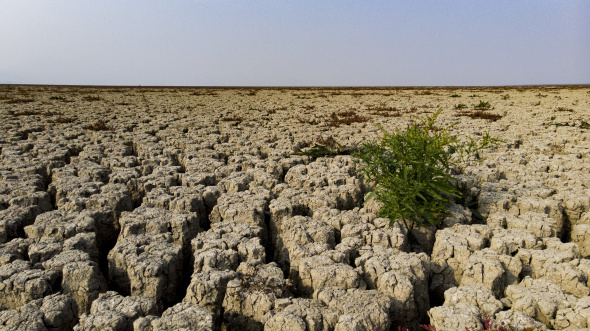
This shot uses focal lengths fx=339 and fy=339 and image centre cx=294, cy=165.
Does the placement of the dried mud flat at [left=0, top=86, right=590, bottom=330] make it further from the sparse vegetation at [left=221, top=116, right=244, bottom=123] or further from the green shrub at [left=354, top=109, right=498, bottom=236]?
the sparse vegetation at [left=221, top=116, right=244, bottom=123]

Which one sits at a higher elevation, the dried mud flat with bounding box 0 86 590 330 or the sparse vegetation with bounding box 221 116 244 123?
the sparse vegetation with bounding box 221 116 244 123

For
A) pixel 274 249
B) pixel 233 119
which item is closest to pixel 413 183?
pixel 274 249

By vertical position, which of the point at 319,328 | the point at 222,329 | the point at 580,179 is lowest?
the point at 222,329

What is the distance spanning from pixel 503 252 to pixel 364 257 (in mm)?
1016

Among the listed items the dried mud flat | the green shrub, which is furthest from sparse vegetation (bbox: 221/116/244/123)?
the green shrub

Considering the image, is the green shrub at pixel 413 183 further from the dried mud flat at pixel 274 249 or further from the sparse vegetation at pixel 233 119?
the sparse vegetation at pixel 233 119

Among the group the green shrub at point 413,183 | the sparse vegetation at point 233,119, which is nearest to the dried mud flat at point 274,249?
the green shrub at point 413,183

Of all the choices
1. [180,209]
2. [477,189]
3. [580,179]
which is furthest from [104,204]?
[580,179]

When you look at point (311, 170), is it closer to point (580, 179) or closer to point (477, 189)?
point (477, 189)

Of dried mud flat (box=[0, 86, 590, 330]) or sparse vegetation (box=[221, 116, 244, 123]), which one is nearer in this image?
dried mud flat (box=[0, 86, 590, 330])

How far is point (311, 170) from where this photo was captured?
4.30m

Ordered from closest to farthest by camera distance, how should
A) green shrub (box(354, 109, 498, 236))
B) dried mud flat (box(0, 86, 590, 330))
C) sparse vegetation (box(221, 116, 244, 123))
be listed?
dried mud flat (box(0, 86, 590, 330))
green shrub (box(354, 109, 498, 236))
sparse vegetation (box(221, 116, 244, 123))

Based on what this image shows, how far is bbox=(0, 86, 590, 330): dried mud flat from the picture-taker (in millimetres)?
1863

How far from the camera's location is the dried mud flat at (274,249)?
73.4 inches
